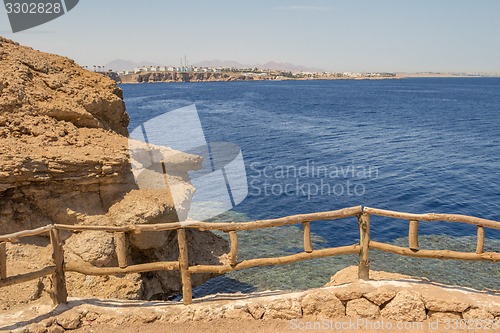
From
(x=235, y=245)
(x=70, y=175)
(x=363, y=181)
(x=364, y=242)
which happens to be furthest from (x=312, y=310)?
(x=363, y=181)

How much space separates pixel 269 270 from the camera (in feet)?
58.4

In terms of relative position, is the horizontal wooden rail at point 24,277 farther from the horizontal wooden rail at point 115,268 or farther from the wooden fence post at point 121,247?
the wooden fence post at point 121,247

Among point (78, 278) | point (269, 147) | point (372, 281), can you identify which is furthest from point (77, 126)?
point (269, 147)

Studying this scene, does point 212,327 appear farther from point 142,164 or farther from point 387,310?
point 142,164

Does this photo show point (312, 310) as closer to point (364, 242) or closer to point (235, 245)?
point (364, 242)

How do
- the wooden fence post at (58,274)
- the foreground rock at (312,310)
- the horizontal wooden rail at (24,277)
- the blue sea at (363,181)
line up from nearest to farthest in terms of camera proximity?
the horizontal wooden rail at (24,277), the foreground rock at (312,310), the wooden fence post at (58,274), the blue sea at (363,181)

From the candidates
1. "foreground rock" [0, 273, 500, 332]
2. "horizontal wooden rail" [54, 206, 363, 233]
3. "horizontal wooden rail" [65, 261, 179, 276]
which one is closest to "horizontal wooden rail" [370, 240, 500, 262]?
"foreground rock" [0, 273, 500, 332]

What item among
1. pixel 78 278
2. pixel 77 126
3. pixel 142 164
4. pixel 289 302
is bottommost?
pixel 78 278

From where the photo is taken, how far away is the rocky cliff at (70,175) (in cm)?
1240

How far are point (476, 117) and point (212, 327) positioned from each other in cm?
7658

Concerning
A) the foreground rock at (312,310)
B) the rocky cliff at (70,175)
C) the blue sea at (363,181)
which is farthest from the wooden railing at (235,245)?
the blue sea at (363,181)

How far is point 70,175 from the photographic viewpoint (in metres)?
12.8

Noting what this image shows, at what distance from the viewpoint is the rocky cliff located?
12398 mm

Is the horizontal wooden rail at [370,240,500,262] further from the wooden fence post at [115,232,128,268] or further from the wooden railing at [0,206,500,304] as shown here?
the wooden fence post at [115,232,128,268]
